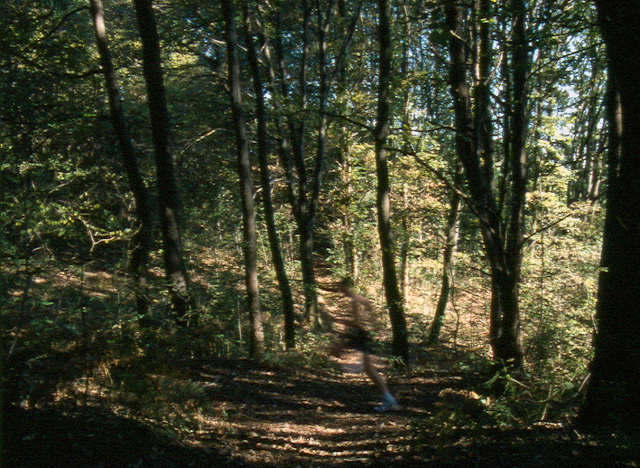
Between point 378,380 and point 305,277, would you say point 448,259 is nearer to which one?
point 305,277

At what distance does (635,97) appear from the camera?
4156mm

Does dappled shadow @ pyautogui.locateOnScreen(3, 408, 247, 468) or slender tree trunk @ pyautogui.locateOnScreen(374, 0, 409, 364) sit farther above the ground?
slender tree trunk @ pyautogui.locateOnScreen(374, 0, 409, 364)

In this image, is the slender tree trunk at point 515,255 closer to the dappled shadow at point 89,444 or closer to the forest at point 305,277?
the forest at point 305,277

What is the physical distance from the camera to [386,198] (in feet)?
39.8

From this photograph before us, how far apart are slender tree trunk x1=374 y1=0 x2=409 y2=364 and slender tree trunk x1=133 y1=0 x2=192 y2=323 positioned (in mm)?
5041

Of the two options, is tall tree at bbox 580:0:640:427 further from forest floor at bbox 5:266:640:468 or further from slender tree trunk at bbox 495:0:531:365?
slender tree trunk at bbox 495:0:531:365

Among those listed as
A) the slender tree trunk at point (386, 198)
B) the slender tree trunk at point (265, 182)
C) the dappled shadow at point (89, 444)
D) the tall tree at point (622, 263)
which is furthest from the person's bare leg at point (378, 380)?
the slender tree trunk at point (265, 182)

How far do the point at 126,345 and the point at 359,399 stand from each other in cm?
466

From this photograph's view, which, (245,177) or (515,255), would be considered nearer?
(515,255)

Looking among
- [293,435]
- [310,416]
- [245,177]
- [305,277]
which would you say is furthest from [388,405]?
[305,277]

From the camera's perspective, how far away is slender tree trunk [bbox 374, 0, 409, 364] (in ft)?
37.2

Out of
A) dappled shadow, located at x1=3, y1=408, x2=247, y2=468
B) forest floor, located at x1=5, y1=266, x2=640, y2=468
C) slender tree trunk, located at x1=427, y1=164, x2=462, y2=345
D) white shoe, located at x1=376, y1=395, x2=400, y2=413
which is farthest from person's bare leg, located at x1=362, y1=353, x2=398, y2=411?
slender tree trunk, located at x1=427, y1=164, x2=462, y2=345

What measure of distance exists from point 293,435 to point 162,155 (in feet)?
21.0

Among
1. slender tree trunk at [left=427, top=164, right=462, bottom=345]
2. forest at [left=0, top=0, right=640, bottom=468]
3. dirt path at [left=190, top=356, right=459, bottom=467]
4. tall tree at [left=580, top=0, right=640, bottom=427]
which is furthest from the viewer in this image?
slender tree trunk at [left=427, top=164, right=462, bottom=345]
